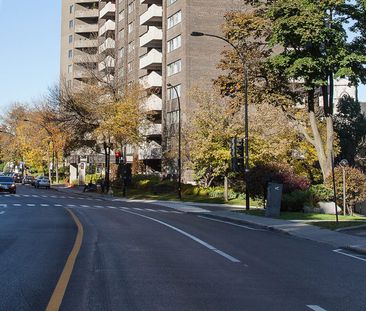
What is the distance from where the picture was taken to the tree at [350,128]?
55156mm

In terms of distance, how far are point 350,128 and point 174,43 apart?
71.1 ft

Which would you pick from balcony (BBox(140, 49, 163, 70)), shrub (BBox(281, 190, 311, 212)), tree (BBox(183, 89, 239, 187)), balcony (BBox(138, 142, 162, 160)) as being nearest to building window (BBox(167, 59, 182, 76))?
balcony (BBox(140, 49, 163, 70))

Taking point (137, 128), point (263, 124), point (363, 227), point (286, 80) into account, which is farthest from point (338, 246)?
point (137, 128)

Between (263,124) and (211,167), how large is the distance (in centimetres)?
588

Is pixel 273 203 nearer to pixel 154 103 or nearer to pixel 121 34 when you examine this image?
pixel 154 103

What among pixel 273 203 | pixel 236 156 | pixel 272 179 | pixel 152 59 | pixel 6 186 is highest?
pixel 152 59

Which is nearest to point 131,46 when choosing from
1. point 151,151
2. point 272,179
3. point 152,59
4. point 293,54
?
point 152,59

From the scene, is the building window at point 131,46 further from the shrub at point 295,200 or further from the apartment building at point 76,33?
the shrub at point 295,200

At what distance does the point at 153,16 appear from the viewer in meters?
66.0

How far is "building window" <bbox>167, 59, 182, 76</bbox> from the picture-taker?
198 feet

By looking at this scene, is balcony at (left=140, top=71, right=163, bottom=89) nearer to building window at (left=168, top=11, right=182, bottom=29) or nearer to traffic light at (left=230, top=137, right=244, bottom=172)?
building window at (left=168, top=11, right=182, bottom=29)

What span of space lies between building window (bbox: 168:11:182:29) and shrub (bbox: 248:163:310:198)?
109ft

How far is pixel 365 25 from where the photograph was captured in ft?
113

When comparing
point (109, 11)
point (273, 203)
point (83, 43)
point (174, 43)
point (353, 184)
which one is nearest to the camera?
point (273, 203)
